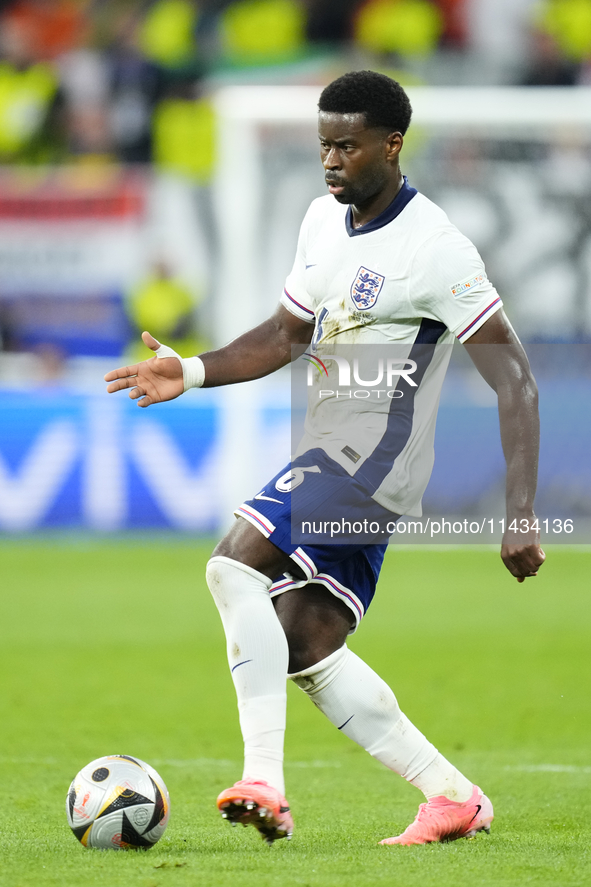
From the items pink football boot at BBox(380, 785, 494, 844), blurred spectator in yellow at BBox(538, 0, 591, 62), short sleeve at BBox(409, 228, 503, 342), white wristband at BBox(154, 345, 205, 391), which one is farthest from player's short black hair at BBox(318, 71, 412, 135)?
blurred spectator in yellow at BBox(538, 0, 591, 62)

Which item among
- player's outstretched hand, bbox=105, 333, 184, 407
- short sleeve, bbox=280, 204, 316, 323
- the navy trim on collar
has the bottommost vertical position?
player's outstretched hand, bbox=105, 333, 184, 407

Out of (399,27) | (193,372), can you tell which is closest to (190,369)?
(193,372)

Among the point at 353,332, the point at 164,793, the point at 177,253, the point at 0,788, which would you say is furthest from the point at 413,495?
the point at 177,253

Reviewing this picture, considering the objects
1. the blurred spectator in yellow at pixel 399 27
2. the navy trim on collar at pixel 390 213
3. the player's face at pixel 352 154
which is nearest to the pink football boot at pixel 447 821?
the navy trim on collar at pixel 390 213

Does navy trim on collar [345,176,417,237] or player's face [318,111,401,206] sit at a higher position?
player's face [318,111,401,206]

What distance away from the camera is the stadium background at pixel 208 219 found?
40.2ft

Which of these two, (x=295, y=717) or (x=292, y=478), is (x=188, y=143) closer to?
(x=295, y=717)

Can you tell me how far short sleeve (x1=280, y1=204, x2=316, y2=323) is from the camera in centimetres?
407

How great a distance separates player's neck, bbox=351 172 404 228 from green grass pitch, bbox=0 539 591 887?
1.86m

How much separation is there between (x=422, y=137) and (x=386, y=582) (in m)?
4.50

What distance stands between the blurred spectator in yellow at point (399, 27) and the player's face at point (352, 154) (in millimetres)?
13726

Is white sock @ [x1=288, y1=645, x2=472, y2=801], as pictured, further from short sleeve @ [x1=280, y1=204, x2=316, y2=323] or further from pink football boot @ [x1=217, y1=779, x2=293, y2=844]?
short sleeve @ [x1=280, y1=204, x2=316, y2=323]

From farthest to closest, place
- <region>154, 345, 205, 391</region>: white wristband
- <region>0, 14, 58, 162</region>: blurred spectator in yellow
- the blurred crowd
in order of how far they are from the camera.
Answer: <region>0, 14, 58, 162</region>: blurred spectator in yellow < the blurred crowd < <region>154, 345, 205, 391</region>: white wristband

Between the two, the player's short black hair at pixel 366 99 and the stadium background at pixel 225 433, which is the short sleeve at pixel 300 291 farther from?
the stadium background at pixel 225 433
